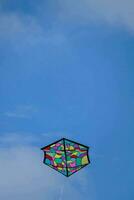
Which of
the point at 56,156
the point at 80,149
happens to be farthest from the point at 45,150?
the point at 80,149

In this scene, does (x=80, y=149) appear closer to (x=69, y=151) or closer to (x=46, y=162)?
(x=69, y=151)

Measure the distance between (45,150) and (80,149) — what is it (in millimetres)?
2754

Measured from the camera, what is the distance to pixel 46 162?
26969 millimetres

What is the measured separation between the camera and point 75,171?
2648 centimetres

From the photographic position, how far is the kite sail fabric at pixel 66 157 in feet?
85.6

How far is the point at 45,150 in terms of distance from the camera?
26.4 metres

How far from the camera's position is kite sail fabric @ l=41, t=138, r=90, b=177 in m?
26.1

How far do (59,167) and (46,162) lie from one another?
1106 millimetres

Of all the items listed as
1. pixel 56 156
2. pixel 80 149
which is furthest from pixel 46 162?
pixel 80 149

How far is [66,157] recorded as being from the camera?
26891 millimetres

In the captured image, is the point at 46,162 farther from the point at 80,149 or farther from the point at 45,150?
the point at 80,149

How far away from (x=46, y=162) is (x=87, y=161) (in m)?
3.26

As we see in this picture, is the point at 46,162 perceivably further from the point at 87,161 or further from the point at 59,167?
the point at 87,161

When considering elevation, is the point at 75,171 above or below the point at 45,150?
below
